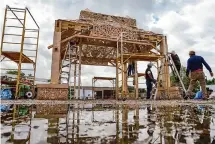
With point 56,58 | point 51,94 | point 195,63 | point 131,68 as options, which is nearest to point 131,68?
point 131,68

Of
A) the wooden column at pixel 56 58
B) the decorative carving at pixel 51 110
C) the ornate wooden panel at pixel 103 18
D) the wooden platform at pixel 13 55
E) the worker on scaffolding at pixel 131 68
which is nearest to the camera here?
the decorative carving at pixel 51 110

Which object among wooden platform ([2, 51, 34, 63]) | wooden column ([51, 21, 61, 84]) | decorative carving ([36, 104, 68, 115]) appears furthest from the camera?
wooden column ([51, 21, 61, 84])

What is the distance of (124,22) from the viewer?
1147 cm

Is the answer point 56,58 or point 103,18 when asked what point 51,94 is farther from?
point 103,18

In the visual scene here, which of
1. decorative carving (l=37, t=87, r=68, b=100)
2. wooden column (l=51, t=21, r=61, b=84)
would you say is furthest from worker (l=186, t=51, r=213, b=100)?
wooden column (l=51, t=21, r=61, b=84)

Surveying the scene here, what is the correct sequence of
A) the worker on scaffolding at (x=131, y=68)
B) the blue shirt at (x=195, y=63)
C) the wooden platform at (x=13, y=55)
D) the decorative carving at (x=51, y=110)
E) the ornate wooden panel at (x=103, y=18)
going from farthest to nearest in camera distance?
the worker on scaffolding at (x=131, y=68) < the ornate wooden panel at (x=103, y=18) < the wooden platform at (x=13, y=55) < the blue shirt at (x=195, y=63) < the decorative carving at (x=51, y=110)

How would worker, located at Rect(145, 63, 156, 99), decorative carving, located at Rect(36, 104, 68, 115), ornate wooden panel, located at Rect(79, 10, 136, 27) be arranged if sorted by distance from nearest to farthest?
decorative carving, located at Rect(36, 104, 68, 115) < worker, located at Rect(145, 63, 156, 99) < ornate wooden panel, located at Rect(79, 10, 136, 27)

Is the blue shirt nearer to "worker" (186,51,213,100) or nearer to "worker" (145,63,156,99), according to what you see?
"worker" (186,51,213,100)

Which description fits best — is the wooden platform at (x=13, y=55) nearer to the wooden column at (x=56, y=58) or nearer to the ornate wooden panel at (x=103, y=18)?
the wooden column at (x=56, y=58)

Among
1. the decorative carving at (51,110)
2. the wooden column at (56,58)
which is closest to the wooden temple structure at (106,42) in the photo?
the wooden column at (56,58)

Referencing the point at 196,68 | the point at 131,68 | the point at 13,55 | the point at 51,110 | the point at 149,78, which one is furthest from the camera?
the point at 131,68

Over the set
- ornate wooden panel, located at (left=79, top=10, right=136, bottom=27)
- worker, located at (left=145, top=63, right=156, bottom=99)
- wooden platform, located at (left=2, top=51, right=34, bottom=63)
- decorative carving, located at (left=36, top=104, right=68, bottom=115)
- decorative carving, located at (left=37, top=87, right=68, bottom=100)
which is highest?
ornate wooden panel, located at (left=79, top=10, right=136, bottom=27)

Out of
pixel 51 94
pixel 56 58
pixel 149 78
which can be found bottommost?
pixel 51 94

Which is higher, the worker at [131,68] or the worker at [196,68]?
the worker at [131,68]
